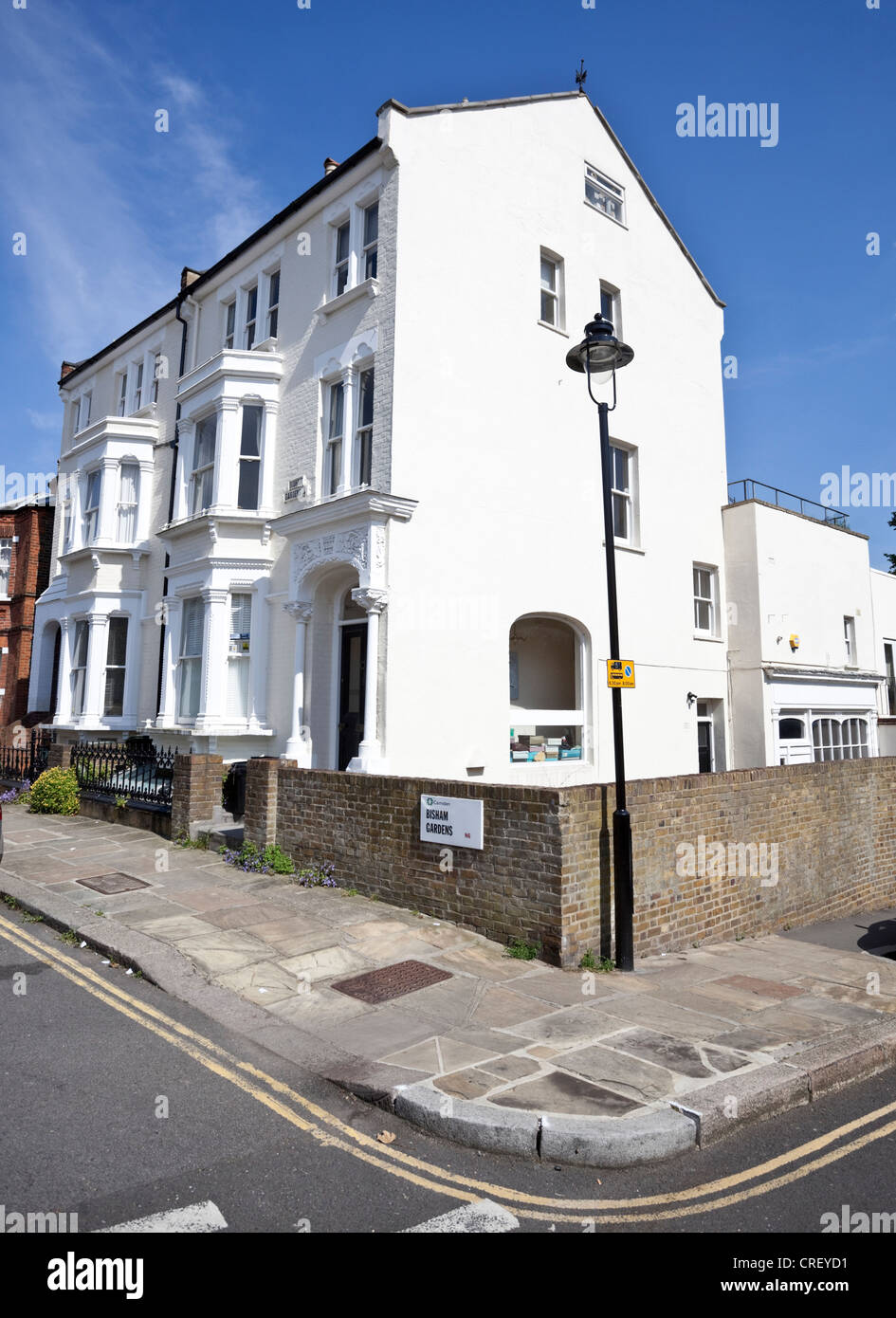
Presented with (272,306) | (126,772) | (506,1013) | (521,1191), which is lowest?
(521,1191)

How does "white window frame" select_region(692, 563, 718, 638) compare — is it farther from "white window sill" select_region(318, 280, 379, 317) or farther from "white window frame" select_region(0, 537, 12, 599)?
"white window frame" select_region(0, 537, 12, 599)

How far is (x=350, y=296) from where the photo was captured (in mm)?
13789

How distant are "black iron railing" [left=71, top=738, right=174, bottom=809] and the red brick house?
872 cm

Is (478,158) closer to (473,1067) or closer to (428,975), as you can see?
(428,975)

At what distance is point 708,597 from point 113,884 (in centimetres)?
1399

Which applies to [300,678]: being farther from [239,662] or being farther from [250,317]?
[250,317]

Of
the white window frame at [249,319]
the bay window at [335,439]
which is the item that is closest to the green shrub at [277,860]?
the bay window at [335,439]

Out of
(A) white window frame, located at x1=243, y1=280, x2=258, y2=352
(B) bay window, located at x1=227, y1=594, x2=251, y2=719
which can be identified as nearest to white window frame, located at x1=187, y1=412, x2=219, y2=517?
(A) white window frame, located at x1=243, y1=280, x2=258, y2=352

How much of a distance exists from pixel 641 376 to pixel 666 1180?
1622 cm

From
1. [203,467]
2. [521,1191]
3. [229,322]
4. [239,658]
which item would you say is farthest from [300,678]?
[521,1191]

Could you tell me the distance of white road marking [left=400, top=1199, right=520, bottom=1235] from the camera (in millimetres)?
3576

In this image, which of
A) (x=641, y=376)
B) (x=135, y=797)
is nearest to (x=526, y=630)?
(x=641, y=376)

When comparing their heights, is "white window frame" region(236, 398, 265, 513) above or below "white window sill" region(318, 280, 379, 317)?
below
